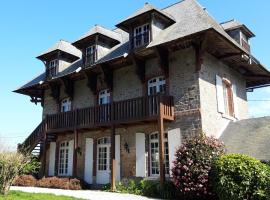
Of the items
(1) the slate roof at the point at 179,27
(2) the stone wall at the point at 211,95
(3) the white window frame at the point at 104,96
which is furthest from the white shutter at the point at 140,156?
(1) the slate roof at the point at 179,27

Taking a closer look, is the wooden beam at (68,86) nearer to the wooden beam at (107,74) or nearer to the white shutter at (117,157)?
the wooden beam at (107,74)

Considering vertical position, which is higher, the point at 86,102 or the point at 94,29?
the point at 94,29

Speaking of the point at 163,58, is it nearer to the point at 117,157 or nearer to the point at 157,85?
the point at 157,85

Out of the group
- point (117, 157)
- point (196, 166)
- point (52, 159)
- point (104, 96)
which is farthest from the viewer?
point (52, 159)

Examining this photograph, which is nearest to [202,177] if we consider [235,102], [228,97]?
[228,97]

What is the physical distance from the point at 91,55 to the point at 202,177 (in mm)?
9711

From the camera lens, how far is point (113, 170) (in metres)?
14.6

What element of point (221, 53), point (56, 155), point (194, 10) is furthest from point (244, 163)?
point (56, 155)

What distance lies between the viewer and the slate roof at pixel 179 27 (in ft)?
44.1

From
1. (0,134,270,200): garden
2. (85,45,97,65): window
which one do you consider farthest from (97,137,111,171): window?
(85,45,97,65): window

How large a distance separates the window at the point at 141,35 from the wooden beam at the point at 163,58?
966mm

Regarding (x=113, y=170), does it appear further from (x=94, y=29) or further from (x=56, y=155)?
(x=94, y=29)

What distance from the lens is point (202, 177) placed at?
36.9ft

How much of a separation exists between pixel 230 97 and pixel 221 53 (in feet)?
8.29
